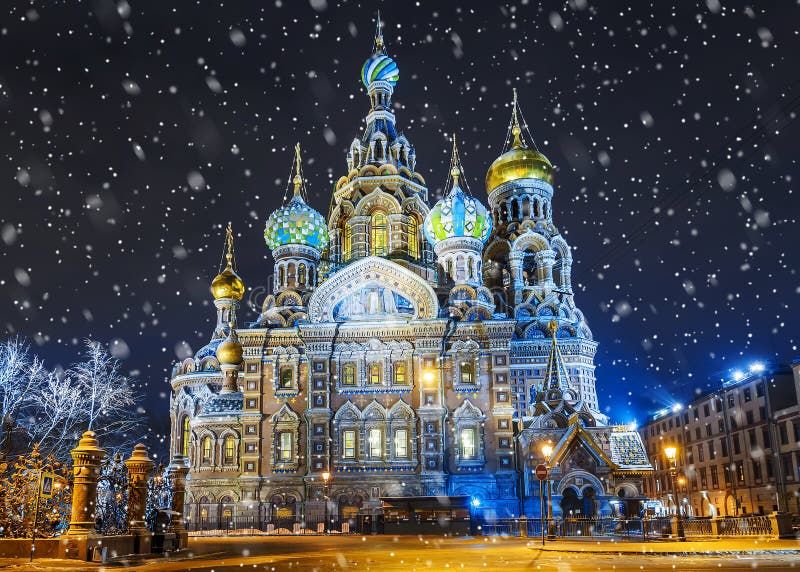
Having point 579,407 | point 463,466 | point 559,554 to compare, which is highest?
point 579,407

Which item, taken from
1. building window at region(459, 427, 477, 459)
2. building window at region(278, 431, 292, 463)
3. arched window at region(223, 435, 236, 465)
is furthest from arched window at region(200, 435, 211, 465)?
building window at region(459, 427, 477, 459)

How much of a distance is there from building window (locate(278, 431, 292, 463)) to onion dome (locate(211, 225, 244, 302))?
1599 centimetres

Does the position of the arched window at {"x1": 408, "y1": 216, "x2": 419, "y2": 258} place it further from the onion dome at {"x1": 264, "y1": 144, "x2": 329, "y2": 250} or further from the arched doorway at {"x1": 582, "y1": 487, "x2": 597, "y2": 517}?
the arched doorway at {"x1": 582, "y1": 487, "x2": 597, "y2": 517}

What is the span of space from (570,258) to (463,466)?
23.5 m

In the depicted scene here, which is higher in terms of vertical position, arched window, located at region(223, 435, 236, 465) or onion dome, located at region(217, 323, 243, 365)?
onion dome, located at region(217, 323, 243, 365)

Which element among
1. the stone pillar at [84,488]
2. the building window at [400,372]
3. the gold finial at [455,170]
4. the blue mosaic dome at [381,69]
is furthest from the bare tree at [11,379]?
the blue mosaic dome at [381,69]

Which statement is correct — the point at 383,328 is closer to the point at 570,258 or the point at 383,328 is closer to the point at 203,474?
the point at 203,474

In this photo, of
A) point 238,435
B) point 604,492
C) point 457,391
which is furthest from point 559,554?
point 238,435

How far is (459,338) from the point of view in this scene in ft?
143

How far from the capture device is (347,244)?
182 ft

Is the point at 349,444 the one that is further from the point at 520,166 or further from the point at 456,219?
the point at 520,166

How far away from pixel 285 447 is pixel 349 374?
17.2ft

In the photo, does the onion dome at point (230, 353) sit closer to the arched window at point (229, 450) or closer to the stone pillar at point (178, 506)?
the arched window at point (229, 450)

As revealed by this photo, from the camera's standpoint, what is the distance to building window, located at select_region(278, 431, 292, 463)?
43125 mm
